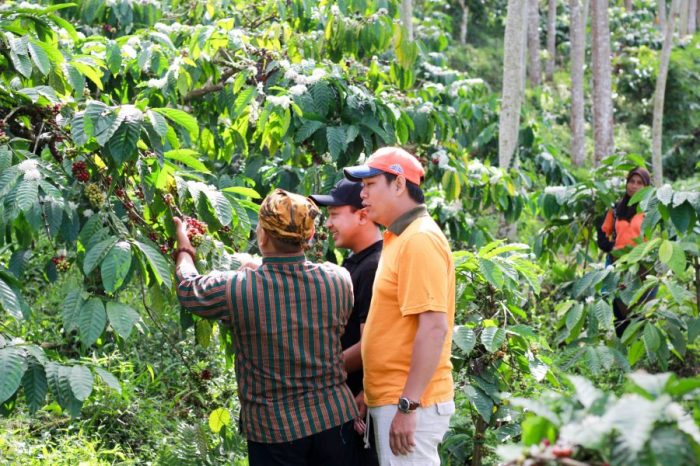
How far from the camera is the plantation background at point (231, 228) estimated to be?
2889mm

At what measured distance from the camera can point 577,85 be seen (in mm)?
15469

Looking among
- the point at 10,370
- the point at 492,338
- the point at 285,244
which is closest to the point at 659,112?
the point at 492,338

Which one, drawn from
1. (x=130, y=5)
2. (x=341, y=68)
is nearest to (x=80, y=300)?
(x=341, y=68)

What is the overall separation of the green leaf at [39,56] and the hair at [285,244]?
3.62 ft

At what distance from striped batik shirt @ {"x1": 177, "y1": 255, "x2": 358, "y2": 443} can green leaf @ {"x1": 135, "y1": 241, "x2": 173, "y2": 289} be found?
0.10 metres

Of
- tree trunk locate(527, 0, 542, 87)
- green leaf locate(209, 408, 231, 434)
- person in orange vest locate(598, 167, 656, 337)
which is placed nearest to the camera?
green leaf locate(209, 408, 231, 434)

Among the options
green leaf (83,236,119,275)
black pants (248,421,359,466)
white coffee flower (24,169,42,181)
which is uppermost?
white coffee flower (24,169,42,181)

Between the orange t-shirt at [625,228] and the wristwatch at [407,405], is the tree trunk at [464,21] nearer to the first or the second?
the orange t-shirt at [625,228]

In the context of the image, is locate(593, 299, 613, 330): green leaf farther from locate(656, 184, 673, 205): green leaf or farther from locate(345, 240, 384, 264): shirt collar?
locate(345, 240, 384, 264): shirt collar

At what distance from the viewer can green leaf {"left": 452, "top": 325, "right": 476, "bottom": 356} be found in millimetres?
3910

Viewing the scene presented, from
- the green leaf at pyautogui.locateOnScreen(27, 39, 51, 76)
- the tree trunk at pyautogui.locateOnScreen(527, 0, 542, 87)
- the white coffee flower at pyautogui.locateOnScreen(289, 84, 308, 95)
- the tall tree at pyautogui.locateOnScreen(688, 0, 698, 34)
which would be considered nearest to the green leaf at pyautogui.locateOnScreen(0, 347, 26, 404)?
the green leaf at pyautogui.locateOnScreen(27, 39, 51, 76)

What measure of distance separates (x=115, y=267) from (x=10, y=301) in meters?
0.33

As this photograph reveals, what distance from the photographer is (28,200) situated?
9.53 feet

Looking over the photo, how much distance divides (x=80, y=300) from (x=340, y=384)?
0.89m
